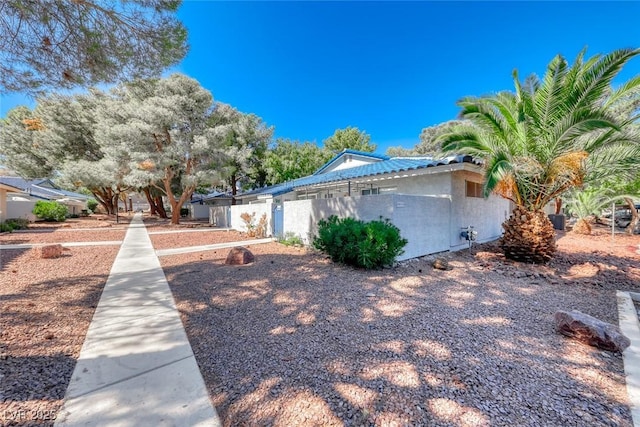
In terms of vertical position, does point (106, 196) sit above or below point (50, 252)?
above

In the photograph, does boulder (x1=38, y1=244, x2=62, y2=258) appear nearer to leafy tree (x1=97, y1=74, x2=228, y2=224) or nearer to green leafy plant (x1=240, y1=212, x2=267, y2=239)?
green leafy plant (x1=240, y1=212, x2=267, y2=239)

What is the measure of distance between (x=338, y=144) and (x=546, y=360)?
3140 centimetres

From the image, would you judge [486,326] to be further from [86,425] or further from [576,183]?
[576,183]

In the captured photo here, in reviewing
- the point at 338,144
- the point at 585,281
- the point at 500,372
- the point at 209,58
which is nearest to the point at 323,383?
the point at 500,372

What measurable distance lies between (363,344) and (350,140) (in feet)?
101

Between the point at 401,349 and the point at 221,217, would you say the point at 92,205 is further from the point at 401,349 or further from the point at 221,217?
the point at 401,349

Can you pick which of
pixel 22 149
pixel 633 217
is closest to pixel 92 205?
pixel 22 149

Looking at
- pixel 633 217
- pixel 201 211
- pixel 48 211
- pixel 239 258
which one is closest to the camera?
pixel 239 258

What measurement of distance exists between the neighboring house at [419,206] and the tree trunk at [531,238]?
197 centimetres

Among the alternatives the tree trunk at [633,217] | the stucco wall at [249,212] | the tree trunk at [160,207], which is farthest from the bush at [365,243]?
the tree trunk at [160,207]

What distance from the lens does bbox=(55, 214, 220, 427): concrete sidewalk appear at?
2.14 m

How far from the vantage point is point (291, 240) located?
35.5ft

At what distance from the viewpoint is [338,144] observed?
3259 centimetres

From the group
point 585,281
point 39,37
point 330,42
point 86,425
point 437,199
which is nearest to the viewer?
point 86,425
